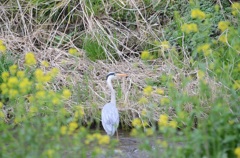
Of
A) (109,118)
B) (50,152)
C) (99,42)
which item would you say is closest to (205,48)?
(50,152)

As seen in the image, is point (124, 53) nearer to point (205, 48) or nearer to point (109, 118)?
point (109, 118)

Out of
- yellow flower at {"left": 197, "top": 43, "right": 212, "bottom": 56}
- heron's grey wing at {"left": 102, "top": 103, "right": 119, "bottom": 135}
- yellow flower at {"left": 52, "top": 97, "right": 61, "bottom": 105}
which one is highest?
yellow flower at {"left": 197, "top": 43, "right": 212, "bottom": 56}

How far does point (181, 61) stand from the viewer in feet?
27.6

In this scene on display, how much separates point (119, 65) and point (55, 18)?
51.7 inches

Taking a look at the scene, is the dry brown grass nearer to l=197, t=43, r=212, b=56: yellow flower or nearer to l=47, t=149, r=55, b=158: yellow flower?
l=197, t=43, r=212, b=56: yellow flower

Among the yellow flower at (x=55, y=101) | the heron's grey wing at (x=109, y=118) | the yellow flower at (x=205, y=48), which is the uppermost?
the yellow flower at (x=205, y=48)

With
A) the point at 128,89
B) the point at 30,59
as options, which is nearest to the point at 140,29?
the point at 128,89

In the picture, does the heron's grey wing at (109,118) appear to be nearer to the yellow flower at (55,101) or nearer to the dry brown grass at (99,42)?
the dry brown grass at (99,42)

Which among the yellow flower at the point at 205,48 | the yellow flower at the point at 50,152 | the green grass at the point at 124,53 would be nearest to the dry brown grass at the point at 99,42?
the green grass at the point at 124,53

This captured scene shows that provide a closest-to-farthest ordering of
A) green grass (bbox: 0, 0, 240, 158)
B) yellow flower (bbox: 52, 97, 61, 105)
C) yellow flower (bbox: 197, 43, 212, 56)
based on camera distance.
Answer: yellow flower (bbox: 52, 97, 61, 105), yellow flower (bbox: 197, 43, 212, 56), green grass (bbox: 0, 0, 240, 158)

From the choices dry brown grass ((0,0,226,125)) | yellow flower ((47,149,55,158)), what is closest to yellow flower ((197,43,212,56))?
yellow flower ((47,149,55,158))

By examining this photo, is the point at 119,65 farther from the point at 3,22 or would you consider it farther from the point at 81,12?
the point at 3,22

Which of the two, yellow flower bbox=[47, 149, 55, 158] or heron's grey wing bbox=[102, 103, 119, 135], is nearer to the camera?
yellow flower bbox=[47, 149, 55, 158]

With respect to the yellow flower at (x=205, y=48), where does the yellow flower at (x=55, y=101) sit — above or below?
below
